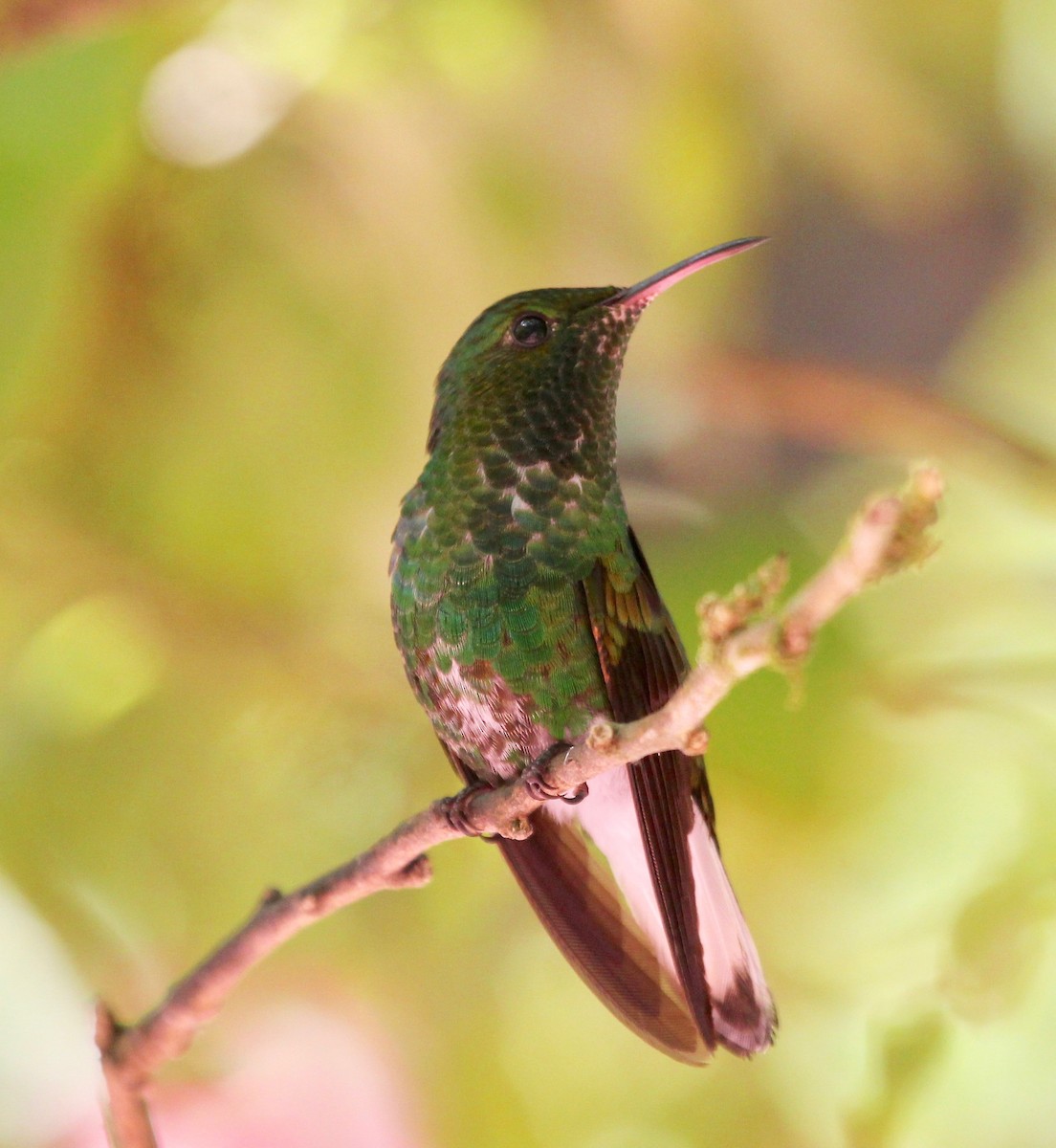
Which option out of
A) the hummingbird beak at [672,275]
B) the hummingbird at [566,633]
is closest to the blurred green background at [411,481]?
the hummingbird at [566,633]

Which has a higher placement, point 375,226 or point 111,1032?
point 375,226

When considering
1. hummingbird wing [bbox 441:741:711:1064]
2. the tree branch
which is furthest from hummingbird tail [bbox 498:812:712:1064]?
the tree branch

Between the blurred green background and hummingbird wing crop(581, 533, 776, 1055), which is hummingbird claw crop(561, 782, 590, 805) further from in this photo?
the blurred green background

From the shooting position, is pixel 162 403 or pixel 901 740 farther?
pixel 162 403

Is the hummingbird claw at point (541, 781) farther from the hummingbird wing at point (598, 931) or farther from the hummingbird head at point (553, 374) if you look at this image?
the hummingbird head at point (553, 374)

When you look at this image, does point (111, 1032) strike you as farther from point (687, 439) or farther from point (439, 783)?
point (687, 439)

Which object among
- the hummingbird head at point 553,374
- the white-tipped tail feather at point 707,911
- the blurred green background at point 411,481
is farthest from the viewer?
the blurred green background at point 411,481

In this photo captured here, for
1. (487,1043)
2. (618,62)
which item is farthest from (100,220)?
(487,1043)

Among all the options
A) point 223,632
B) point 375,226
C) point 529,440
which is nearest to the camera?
point 529,440
